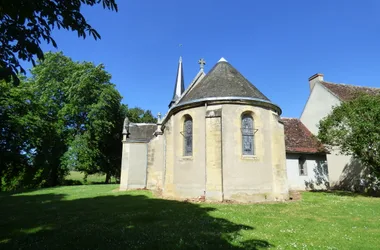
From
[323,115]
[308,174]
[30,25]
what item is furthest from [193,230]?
[323,115]

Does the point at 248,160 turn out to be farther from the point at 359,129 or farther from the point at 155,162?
the point at 155,162

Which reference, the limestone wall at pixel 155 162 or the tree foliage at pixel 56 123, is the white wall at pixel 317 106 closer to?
the limestone wall at pixel 155 162

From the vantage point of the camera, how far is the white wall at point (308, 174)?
22391mm

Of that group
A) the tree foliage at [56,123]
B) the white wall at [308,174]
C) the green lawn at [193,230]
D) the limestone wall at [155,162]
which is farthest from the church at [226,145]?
the tree foliage at [56,123]

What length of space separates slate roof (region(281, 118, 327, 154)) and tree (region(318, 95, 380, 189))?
338 centimetres

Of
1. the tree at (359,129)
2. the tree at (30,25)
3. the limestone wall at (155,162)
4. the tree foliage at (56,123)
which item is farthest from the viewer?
the tree foliage at (56,123)

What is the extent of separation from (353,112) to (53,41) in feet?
57.0

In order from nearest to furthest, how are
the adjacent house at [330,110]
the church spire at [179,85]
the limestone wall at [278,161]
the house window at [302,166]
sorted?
the limestone wall at [278,161] → the adjacent house at [330,110] → the house window at [302,166] → the church spire at [179,85]

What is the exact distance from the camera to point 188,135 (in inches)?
632

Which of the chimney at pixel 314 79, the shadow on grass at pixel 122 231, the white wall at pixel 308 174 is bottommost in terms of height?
the shadow on grass at pixel 122 231

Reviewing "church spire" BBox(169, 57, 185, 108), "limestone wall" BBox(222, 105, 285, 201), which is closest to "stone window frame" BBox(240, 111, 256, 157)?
"limestone wall" BBox(222, 105, 285, 201)

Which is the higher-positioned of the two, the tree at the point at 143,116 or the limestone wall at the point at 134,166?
the tree at the point at 143,116

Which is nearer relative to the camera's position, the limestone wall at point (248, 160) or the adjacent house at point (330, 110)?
the limestone wall at point (248, 160)

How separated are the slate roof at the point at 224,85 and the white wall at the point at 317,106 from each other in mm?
9783
